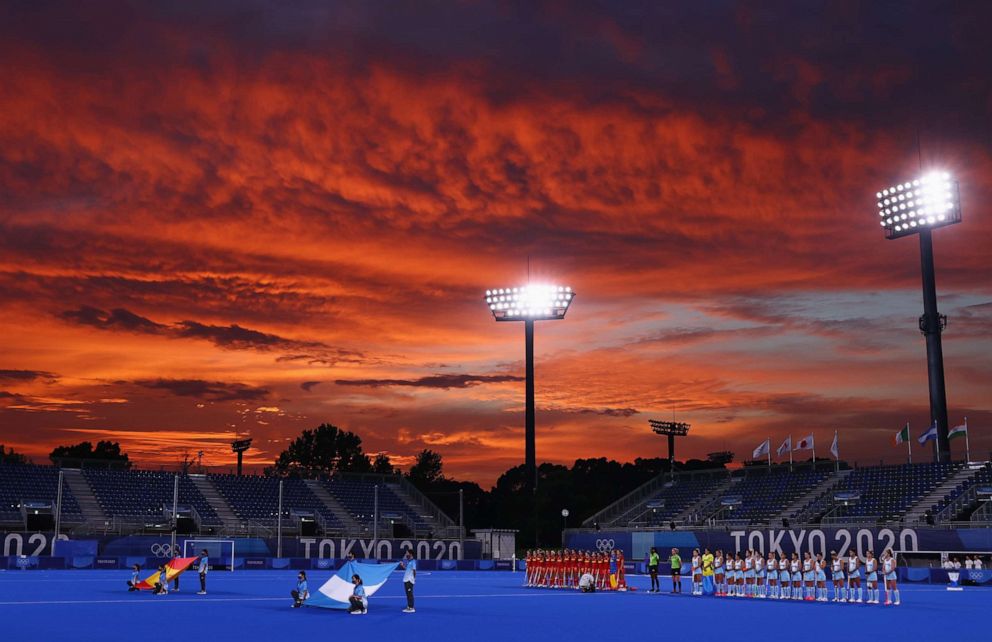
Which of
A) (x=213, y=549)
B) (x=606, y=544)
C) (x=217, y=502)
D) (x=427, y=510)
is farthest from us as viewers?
(x=427, y=510)

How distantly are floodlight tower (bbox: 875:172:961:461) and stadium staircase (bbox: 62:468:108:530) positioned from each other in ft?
199

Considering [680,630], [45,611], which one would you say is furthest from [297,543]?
[680,630]

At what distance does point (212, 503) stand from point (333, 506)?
36.5ft

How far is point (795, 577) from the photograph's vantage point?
41875mm

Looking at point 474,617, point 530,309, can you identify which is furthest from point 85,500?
point 474,617

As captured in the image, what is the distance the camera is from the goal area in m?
70.9

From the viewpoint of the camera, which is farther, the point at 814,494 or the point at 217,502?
the point at 217,502

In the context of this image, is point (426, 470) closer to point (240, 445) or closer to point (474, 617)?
point (240, 445)

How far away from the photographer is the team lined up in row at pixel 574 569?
49.3m

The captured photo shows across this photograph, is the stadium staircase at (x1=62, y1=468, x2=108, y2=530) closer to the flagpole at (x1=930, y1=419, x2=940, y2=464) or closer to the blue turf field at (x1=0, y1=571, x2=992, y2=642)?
the blue turf field at (x1=0, y1=571, x2=992, y2=642)

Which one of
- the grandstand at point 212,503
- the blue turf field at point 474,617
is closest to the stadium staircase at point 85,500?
the grandstand at point 212,503

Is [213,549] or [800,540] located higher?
[800,540]

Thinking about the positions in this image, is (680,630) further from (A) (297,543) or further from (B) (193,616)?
(A) (297,543)

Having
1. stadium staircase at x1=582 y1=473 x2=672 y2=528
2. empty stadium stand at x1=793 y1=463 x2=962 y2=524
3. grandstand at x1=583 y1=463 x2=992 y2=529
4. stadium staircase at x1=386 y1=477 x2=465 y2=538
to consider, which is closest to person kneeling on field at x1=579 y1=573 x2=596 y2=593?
grandstand at x1=583 y1=463 x2=992 y2=529
